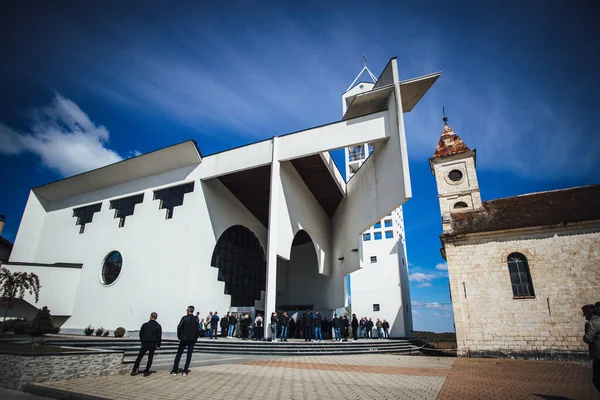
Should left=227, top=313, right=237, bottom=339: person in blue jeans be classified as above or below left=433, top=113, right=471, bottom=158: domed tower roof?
below

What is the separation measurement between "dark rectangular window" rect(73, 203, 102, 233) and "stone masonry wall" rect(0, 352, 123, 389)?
745 inches

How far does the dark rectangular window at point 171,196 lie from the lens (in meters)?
18.6

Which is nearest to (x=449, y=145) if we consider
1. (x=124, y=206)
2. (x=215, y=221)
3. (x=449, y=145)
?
(x=449, y=145)

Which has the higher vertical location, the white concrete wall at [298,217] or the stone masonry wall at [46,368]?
the white concrete wall at [298,217]

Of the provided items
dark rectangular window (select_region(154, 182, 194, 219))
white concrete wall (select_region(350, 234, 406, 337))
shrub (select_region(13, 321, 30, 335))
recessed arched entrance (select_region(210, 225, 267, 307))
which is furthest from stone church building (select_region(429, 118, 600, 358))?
shrub (select_region(13, 321, 30, 335))

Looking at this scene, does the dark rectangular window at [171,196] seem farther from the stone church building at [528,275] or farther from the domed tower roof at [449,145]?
the domed tower roof at [449,145]

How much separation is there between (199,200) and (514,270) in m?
16.9

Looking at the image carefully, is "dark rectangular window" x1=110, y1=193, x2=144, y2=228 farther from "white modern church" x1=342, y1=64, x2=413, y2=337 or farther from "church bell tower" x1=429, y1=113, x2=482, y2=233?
"church bell tower" x1=429, y1=113, x2=482, y2=233

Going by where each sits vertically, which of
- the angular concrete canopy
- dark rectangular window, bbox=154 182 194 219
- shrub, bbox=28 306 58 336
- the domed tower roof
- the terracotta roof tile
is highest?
the domed tower roof

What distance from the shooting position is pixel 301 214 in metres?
19.5

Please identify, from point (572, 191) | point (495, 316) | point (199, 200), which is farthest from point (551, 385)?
point (199, 200)

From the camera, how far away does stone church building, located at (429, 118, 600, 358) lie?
13234mm

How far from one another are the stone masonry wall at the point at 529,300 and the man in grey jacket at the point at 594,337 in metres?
11.6

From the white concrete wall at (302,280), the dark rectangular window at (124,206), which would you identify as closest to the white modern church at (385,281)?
the white concrete wall at (302,280)
